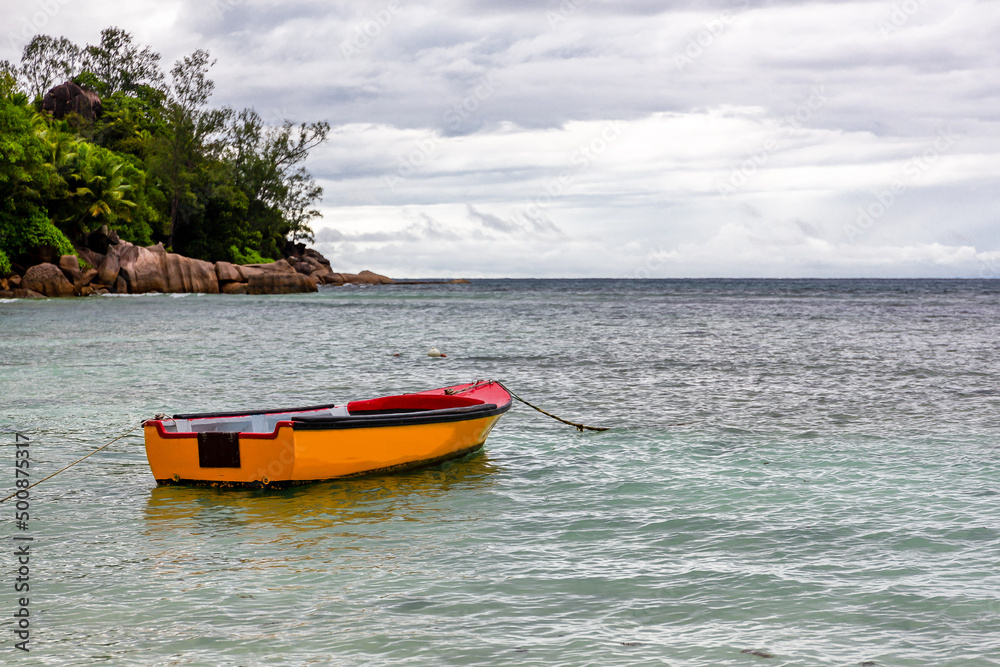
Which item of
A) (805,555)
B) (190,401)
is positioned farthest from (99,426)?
(805,555)

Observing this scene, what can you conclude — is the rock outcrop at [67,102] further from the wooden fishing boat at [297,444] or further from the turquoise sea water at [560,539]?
the wooden fishing boat at [297,444]

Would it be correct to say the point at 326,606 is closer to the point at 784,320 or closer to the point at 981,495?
the point at 981,495

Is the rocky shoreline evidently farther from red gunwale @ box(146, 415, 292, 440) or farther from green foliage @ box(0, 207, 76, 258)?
red gunwale @ box(146, 415, 292, 440)

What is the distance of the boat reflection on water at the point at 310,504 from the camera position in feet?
25.0

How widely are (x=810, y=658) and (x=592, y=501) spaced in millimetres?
3558

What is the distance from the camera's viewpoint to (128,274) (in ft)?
178

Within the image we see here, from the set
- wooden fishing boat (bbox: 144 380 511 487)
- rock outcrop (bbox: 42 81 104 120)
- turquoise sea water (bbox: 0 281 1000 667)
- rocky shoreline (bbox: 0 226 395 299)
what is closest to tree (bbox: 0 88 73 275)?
rocky shoreline (bbox: 0 226 395 299)

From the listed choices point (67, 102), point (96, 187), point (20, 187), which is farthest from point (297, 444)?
point (67, 102)

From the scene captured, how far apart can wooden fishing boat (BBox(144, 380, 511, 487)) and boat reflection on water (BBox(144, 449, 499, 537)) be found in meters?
0.13

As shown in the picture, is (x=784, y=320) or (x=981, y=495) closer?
(x=981, y=495)

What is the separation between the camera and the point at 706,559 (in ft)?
21.3

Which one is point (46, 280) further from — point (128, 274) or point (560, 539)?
point (560, 539)

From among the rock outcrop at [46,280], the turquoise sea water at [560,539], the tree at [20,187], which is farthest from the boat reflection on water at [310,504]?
the rock outcrop at [46,280]

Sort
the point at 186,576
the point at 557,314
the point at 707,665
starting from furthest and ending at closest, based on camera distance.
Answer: the point at 557,314, the point at 186,576, the point at 707,665
